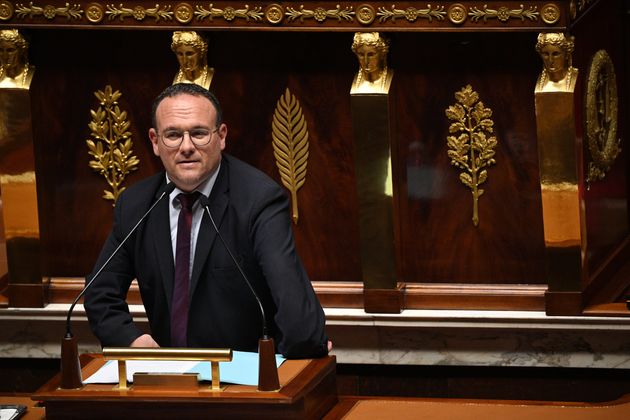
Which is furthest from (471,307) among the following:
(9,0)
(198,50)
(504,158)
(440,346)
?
(9,0)

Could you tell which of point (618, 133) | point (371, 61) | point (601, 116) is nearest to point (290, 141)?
point (371, 61)

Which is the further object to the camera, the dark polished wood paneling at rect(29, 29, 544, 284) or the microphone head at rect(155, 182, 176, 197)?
the dark polished wood paneling at rect(29, 29, 544, 284)

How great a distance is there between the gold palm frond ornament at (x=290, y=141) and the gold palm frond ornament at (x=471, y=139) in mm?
526

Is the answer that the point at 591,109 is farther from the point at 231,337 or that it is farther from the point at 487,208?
the point at 231,337

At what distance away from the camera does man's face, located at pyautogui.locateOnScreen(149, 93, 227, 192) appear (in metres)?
3.93

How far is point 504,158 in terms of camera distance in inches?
210

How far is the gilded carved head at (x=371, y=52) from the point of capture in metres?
5.18

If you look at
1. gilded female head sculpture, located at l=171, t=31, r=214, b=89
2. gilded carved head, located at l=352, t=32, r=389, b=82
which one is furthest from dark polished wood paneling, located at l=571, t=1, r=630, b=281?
gilded female head sculpture, located at l=171, t=31, r=214, b=89

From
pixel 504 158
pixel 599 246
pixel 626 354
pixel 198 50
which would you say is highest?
pixel 198 50

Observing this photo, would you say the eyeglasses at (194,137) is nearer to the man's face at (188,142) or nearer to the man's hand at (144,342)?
the man's face at (188,142)

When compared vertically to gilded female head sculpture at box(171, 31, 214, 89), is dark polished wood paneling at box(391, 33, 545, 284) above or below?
below

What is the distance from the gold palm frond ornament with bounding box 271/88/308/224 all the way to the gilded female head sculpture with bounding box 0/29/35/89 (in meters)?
0.92

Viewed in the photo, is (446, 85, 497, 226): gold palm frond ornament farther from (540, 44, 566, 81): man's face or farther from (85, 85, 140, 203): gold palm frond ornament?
(85, 85, 140, 203): gold palm frond ornament

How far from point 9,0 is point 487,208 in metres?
1.85
